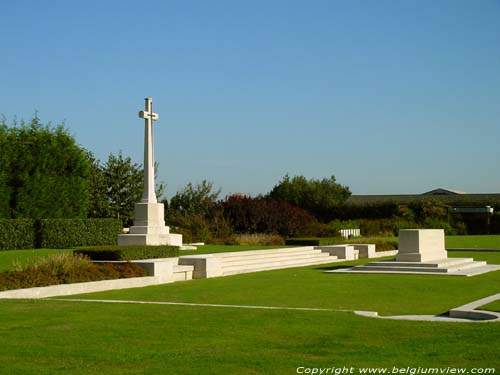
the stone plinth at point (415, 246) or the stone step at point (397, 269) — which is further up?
the stone plinth at point (415, 246)

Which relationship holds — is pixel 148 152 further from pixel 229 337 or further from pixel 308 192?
pixel 308 192

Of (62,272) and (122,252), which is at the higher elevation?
(122,252)

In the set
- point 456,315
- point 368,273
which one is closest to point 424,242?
point 368,273

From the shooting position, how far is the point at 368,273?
23.5 metres

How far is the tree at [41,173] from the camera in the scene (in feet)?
106

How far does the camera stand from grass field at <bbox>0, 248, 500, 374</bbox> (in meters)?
8.52

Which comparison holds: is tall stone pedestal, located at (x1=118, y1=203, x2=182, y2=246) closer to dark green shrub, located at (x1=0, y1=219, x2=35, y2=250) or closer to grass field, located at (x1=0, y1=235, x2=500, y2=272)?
grass field, located at (x1=0, y1=235, x2=500, y2=272)

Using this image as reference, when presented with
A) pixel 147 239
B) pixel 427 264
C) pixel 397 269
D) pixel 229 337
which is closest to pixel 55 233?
pixel 147 239

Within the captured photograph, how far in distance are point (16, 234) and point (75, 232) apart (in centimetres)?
308

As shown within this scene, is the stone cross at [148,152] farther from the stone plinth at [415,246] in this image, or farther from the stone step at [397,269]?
the stone plinth at [415,246]

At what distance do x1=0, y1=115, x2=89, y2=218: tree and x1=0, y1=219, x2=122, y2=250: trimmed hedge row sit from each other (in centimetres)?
197
